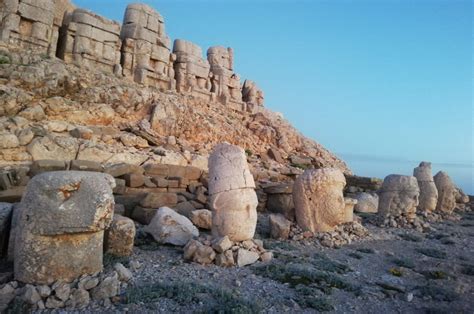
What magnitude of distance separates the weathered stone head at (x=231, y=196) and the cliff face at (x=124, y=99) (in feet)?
19.8

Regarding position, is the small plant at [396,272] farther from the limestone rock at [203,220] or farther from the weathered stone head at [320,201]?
the limestone rock at [203,220]

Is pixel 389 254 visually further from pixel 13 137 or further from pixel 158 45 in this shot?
pixel 158 45

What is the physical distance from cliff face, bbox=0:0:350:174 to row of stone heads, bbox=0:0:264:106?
0.05 m

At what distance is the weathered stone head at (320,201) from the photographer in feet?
27.5

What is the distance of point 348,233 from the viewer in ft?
29.1

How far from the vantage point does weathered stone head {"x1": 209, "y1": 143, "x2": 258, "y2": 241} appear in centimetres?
639

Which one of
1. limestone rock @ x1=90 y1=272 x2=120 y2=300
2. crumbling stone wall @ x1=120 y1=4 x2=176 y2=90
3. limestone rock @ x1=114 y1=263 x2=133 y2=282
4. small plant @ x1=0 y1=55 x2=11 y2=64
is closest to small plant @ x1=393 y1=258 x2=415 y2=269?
limestone rock @ x1=114 y1=263 x2=133 y2=282

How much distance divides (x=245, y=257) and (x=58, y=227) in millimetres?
3021

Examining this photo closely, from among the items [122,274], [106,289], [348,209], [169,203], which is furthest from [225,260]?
[348,209]

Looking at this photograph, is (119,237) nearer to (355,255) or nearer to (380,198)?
(355,255)

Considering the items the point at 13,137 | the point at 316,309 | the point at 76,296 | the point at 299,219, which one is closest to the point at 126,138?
the point at 13,137

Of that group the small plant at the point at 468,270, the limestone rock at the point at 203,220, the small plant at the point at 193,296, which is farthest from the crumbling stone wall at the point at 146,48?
the small plant at the point at 468,270

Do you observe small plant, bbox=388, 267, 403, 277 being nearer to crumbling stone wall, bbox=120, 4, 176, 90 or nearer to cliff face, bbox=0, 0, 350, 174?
cliff face, bbox=0, 0, 350, 174

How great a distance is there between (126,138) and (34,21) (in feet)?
26.3
